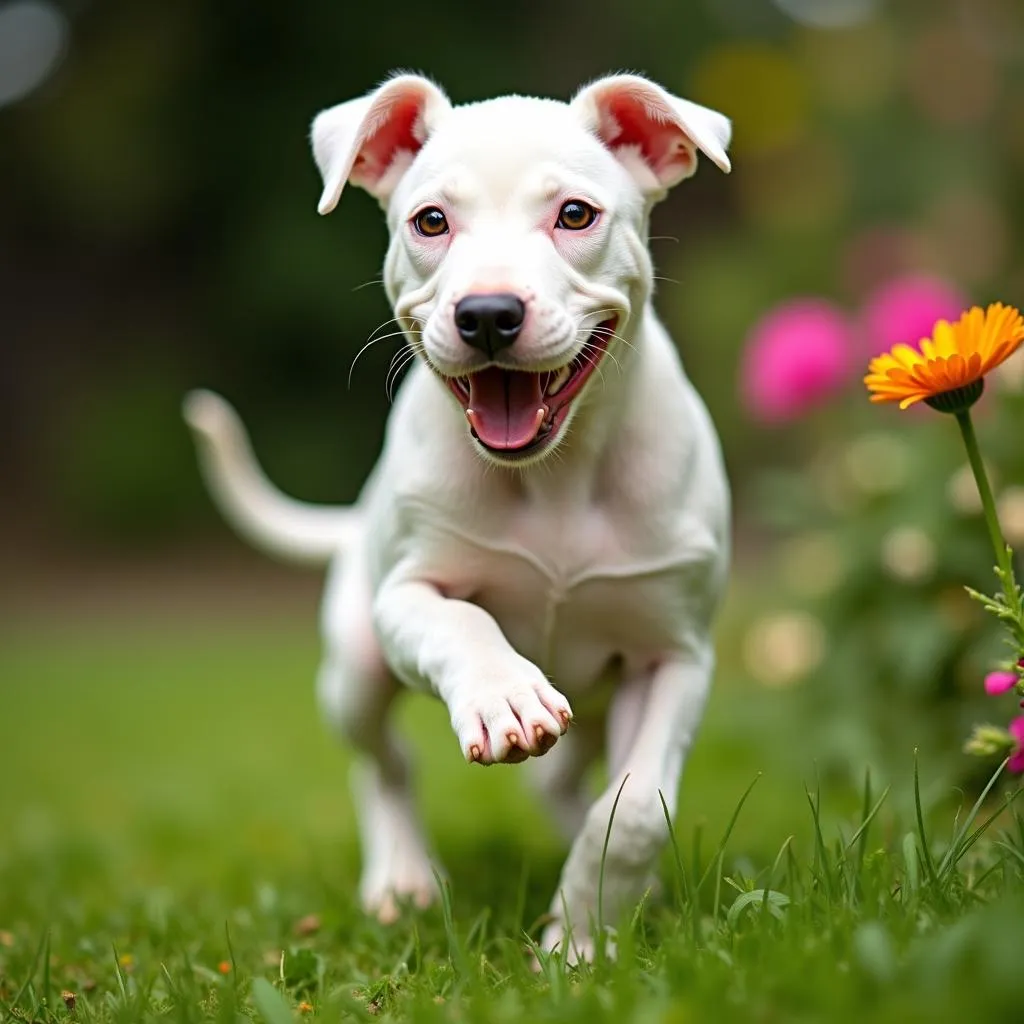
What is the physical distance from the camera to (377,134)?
3.21 m

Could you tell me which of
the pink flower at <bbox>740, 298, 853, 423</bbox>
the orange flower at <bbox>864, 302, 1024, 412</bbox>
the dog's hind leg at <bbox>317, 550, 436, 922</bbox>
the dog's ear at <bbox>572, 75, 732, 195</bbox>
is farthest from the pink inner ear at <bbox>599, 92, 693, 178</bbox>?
the pink flower at <bbox>740, 298, 853, 423</bbox>

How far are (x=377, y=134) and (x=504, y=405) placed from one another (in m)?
0.78

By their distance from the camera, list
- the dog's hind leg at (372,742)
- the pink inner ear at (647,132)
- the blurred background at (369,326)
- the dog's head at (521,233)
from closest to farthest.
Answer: the dog's head at (521,233), the pink inner ear at (647,132), the dog's hind leg at (372,742), the blurred background at (369,326)

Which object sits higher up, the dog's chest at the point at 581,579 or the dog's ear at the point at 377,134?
the dog's ear at the point at 377,134

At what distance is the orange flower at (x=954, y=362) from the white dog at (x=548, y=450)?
1.91 ft

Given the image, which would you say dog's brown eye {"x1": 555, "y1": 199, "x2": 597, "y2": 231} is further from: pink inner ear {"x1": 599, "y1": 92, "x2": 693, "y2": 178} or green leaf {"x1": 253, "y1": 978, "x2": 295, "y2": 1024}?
green leaf {"x1": 253, "y1": 978, "x2": 295, "y2": 1024}

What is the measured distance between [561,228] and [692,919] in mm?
1360

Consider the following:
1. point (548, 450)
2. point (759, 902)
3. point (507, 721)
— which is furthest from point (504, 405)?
point (759, 902)

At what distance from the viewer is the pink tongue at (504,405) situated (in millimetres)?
2822

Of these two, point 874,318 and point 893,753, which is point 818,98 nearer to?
point 874,318

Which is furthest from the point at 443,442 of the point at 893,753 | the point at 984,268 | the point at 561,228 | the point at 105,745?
the point at 984,268

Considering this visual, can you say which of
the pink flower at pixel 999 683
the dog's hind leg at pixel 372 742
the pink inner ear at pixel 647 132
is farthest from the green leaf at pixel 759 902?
the pink inner ear at pixel 647 132

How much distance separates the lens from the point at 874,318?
593 cm

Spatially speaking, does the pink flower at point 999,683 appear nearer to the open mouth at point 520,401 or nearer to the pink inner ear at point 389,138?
the open mouth at point 520,401
